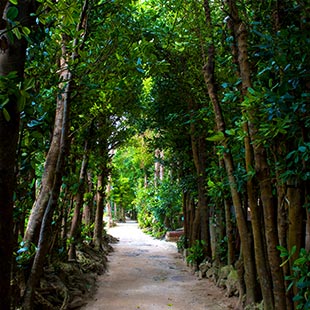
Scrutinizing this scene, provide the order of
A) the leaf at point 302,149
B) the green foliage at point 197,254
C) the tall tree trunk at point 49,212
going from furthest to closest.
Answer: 1. the green foliage at point 197,254
2. the tall tree trunk at point 49,212
3. the leaf at point 302,149

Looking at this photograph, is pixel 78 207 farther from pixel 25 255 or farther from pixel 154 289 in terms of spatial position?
pixel 25 255

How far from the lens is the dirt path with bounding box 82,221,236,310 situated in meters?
4.97

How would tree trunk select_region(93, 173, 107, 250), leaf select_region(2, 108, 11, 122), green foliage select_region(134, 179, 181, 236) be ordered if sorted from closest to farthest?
leaf select_region(2, 108, 11, 122)
tree trunk select_region(93, 173, 107, 250)
green foliage select_region(134, 179, 181, 236)

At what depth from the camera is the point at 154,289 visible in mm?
5945

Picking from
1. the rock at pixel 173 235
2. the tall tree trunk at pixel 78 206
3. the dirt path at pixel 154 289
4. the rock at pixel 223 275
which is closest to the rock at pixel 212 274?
the dirt path at pixel 154 289

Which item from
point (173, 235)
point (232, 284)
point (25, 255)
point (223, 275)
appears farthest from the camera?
point (173, 235)

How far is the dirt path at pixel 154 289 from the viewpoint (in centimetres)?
497

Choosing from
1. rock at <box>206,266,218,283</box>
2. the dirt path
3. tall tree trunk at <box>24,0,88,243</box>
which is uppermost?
tall tree trunk at <box>24,0,88,243</box>

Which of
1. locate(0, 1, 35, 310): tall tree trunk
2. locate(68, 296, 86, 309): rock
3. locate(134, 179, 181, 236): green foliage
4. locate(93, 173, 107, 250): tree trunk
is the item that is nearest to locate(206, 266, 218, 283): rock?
locate(68, 296, 86, 309): rock

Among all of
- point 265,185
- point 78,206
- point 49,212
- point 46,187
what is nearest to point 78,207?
point 78,206

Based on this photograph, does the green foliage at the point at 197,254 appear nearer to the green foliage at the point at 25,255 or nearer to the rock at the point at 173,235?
the green foliage at the point at 25,255

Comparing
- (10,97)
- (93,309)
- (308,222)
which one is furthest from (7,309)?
(93,309)

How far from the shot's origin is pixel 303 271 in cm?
248

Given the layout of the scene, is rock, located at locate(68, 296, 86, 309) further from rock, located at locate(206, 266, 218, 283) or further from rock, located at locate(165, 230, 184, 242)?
rock, located at locate(165, 230, 184, 242)
